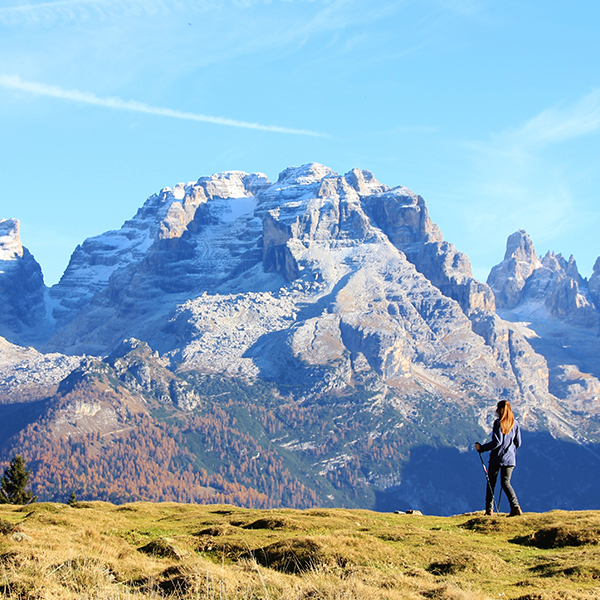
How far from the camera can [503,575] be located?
24859 millimetres

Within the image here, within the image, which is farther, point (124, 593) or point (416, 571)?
point (416, 571)

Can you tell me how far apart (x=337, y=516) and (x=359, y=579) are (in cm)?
2165

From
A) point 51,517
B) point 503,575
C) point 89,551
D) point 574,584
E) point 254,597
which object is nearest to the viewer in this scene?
point 254,597

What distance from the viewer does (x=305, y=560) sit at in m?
26.4

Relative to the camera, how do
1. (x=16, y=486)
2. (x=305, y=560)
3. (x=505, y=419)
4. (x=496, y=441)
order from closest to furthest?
(x=305, y=560)
(x=505, y=419)
(x=496, y=441)
(x=16, y=486)

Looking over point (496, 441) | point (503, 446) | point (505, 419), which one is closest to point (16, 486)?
point (496, 441)

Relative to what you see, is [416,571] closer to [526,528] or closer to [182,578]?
[182,578]

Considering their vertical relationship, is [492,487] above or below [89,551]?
above

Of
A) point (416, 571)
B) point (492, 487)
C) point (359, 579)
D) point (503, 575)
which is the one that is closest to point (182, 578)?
point (359, 579)

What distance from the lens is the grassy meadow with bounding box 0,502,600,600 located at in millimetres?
21312

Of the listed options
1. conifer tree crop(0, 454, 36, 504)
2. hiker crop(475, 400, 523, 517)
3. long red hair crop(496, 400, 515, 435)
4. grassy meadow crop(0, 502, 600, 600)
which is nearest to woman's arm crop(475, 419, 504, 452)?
hiker crop(475, 400, 523, 517)

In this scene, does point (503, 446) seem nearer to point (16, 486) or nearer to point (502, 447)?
point (502, 447)

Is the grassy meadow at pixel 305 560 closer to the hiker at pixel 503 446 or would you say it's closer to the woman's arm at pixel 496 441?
the hiker at pixel 503 446

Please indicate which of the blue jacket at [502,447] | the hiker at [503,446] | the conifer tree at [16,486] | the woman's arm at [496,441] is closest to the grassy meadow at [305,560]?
the hiker at [503,446]
